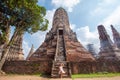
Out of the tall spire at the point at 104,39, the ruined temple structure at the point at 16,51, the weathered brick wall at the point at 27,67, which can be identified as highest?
the tall spire at the point at 104,39

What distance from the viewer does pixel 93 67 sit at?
44.4ft

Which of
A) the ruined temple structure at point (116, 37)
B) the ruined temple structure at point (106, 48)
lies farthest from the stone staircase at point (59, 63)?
the ruined temple structure at point (116, 37)

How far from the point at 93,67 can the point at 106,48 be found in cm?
2952

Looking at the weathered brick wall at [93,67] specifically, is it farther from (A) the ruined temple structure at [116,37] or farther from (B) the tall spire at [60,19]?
(A) the ruined temple structure at [116,37]

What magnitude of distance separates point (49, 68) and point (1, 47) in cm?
556

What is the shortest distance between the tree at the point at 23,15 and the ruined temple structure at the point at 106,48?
30145 millimetres

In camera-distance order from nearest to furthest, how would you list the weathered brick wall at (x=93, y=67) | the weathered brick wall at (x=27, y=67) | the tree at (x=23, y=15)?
the tree at (x=23, y=15), the weathered brick wall at (x=93, y=67), the weathered brick wall at (x=27, y=67)

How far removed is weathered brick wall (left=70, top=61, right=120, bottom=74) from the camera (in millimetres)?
13352

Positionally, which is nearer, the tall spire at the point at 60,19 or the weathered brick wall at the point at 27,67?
the weathered brick wall at the point at 27,67

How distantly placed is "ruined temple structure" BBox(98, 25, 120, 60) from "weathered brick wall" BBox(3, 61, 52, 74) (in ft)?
93.7

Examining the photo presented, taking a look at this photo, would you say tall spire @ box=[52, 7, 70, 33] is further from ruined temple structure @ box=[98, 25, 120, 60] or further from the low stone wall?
the low stone wall

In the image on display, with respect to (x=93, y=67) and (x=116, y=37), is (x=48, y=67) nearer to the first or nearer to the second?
(x=93, y=67)

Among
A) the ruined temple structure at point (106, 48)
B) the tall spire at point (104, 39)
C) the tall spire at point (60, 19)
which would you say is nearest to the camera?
the tall spire at point (60, 19)

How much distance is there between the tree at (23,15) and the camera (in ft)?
37.0
